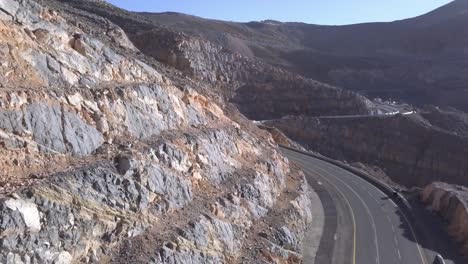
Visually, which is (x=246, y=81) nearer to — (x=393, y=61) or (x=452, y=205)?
(x=452, y=205)

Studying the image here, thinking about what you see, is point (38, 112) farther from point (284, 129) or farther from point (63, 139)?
point (284, 129)

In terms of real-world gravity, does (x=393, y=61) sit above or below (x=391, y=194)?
above

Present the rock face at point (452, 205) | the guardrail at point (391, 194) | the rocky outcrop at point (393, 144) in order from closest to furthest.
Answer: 1. the rock face at point (452, 205)
2. the guardrail at point (391, 194)
3. the rocky outcrop at point (393, 144)

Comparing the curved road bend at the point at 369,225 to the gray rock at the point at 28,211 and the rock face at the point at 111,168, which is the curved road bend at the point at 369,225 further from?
the gray rock at the point at 28,211

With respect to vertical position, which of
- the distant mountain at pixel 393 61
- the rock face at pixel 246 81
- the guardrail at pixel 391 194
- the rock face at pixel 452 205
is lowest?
the guardrail at pixel 391 194

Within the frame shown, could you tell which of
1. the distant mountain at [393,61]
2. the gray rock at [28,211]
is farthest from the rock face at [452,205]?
the distant mountain at [393,61]

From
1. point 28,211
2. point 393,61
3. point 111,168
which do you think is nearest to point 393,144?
point 111,168

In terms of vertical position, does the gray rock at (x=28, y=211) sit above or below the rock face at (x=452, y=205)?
above
